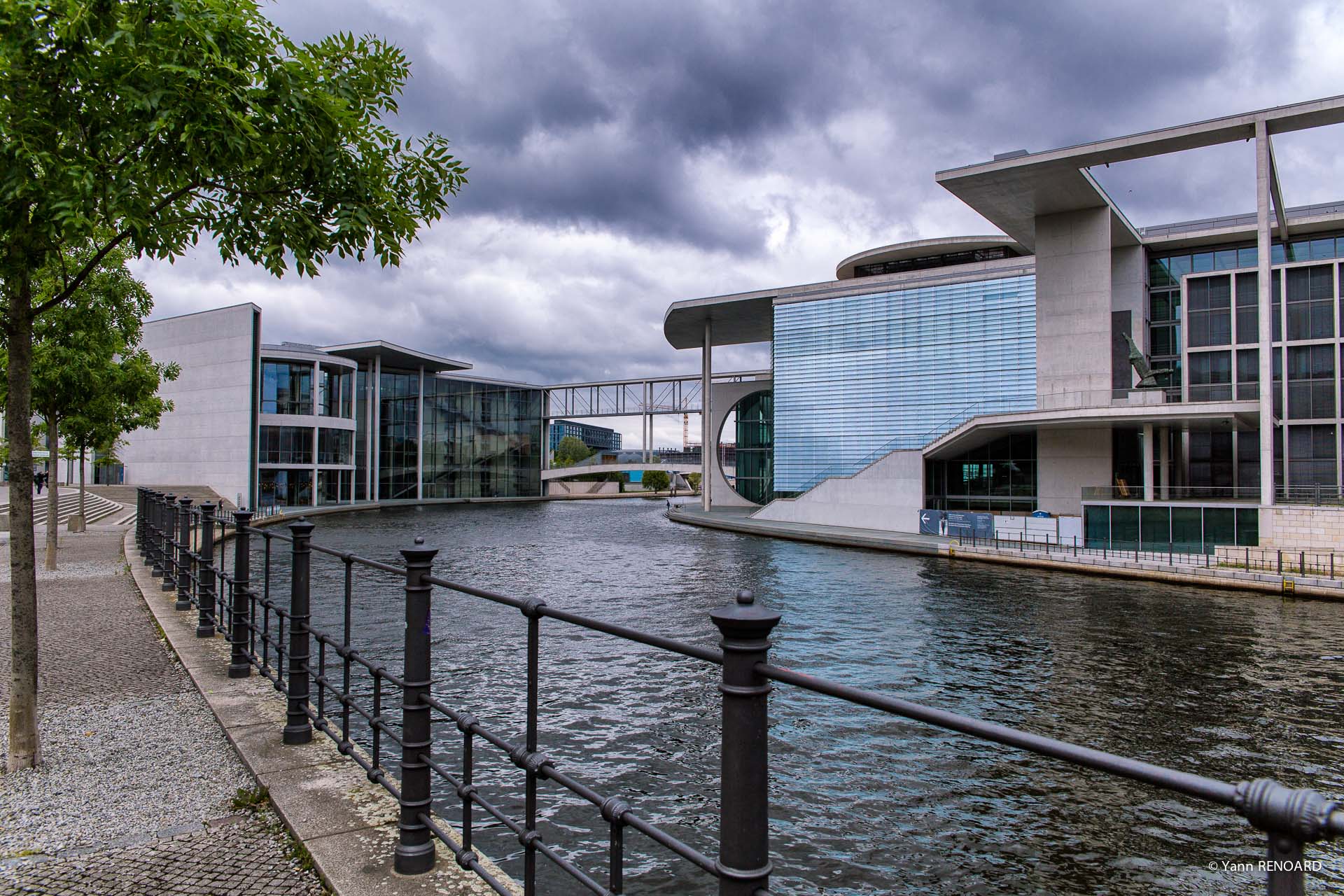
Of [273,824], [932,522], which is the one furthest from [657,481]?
[273,824]

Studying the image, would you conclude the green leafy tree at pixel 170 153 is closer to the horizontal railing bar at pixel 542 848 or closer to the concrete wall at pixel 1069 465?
the horizontal railing bar at pixel 542 848

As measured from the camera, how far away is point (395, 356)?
212ft

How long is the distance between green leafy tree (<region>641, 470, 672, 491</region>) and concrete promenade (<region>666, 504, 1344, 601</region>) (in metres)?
67.4

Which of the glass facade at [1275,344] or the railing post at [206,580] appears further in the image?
the glass facade at [1275,344]

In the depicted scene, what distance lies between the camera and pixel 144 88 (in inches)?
160

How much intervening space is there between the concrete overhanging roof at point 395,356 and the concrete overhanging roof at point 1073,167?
43.9 metres

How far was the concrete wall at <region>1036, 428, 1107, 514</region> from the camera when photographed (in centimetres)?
3603

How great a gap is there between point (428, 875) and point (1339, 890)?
23.4 feet

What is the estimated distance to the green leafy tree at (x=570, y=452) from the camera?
418ft

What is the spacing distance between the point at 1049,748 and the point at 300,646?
4.83 metres

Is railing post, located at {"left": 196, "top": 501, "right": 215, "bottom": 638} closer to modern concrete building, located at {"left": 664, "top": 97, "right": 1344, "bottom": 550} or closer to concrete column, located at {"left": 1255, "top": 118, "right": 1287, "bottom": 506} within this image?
modern concrete building, located at {"left": 664, "top": 97, "right": 1344, "bottom": 550}

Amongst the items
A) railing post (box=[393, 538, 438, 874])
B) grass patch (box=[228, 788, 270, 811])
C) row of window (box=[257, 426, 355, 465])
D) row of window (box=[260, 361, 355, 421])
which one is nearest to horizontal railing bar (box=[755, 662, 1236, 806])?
railing post (box=[393, 538, 438, 874])

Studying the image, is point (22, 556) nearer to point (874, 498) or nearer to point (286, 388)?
point (874, 498)

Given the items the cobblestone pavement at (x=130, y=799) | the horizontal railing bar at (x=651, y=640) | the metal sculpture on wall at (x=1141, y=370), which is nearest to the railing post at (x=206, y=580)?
the cobblestone pavement at (x=130, y=799)
